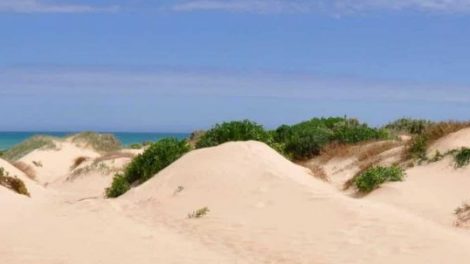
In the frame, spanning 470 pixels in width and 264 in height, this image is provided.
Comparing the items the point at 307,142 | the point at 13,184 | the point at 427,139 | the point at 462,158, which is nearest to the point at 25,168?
the point at 13,184

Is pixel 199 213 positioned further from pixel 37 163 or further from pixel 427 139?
pixel 37 163

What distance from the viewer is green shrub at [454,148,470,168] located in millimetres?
18812

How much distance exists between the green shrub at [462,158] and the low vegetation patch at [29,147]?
28.1 meters

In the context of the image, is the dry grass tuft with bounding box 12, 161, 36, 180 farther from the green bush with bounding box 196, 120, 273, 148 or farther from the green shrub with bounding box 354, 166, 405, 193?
the green shrub with bounding box 354, 166, 405, 193

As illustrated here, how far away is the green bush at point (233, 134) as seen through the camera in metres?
23.4

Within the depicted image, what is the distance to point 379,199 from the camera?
55.7 ft

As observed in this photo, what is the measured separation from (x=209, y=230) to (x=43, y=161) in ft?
91.1

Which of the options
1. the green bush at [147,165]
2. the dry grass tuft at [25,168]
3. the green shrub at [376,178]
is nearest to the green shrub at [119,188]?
the green bush at [147,165]

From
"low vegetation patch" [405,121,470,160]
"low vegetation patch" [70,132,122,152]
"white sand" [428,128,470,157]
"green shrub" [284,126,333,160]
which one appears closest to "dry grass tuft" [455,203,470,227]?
"white sand" [428,128,470,157]

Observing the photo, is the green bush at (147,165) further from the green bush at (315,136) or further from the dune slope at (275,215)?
the green bush at (315,136)

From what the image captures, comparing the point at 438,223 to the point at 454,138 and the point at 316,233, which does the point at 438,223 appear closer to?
the point at 316,233

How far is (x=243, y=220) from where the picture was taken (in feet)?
46.9

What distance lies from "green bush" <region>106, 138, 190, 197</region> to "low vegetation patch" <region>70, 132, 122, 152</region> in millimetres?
24494

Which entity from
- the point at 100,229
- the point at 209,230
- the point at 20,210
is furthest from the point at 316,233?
the point at 20,210
